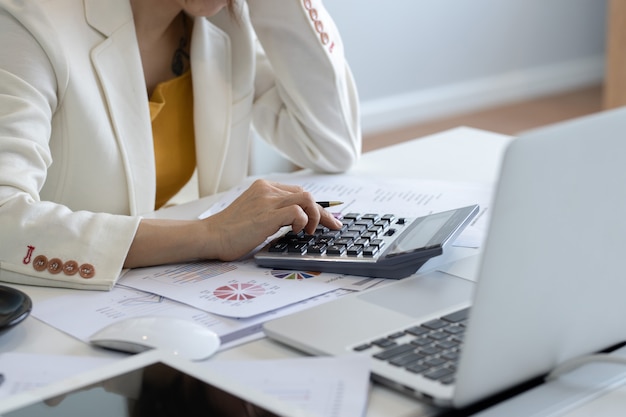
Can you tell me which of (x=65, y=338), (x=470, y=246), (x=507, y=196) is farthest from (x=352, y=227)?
(x=507, y=196)

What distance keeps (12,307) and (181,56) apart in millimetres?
792

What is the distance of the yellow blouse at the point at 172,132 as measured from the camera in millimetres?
1584

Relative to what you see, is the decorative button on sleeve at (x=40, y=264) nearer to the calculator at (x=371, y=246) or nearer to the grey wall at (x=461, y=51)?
the calculator at (x=371, y=246)

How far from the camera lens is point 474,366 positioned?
70 centimetres

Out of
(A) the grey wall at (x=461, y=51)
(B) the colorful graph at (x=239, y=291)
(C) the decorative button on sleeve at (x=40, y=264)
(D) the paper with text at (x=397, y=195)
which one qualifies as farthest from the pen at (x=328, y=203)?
(A) the grey wall at (x=461, y=51)

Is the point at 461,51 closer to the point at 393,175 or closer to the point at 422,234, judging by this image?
the point at 393,175

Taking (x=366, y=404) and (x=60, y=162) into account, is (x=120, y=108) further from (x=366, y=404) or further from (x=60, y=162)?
(x=366, y=404)

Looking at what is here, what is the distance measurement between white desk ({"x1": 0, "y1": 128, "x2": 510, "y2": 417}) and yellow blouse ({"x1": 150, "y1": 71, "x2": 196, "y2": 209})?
0.72 feet

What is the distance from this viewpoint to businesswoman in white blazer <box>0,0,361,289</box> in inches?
43.4

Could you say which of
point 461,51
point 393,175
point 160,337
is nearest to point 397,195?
point 393,175

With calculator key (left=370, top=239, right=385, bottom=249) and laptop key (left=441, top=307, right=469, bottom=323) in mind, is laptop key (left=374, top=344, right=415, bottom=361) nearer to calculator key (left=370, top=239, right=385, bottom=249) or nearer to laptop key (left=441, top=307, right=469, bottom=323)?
laptop key (left=441, top=307, right=469, bottom=323)

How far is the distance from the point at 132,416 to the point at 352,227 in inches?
19.6

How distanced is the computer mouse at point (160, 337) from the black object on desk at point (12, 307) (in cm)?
8

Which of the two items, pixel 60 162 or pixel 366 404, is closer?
pixel 366 404
